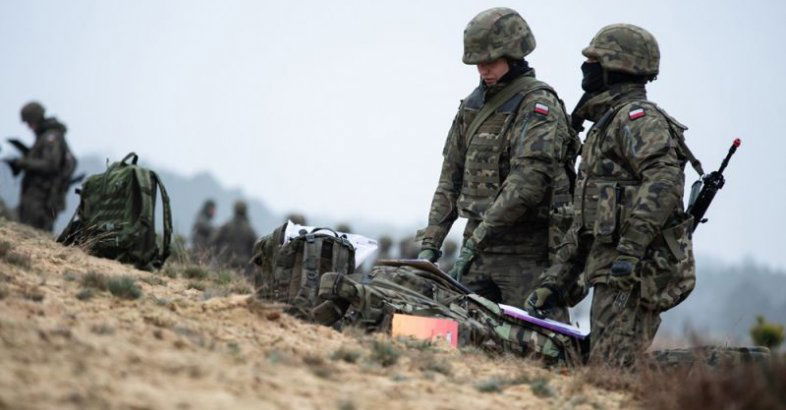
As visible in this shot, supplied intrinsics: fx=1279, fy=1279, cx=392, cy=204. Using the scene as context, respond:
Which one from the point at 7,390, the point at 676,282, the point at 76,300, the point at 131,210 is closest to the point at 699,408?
the point at 676,282

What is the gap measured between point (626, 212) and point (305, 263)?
8.41ft

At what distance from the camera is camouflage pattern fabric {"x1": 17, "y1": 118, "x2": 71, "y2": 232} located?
20.2m

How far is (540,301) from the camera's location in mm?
9250

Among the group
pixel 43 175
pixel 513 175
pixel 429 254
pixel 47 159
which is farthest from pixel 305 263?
pixel 43 175

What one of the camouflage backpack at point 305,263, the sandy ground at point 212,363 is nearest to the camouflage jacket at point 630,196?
the sandy ground at point 212,363

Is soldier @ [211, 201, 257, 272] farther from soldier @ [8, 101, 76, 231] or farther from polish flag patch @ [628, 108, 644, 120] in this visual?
polish flag patch @ [628, 108, 644, 120]

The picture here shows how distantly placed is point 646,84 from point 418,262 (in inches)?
84.5

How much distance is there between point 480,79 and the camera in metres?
10.5

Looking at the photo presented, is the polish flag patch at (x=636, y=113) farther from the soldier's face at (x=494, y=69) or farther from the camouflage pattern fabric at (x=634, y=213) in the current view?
the soldier's face at (x=494, y=69)

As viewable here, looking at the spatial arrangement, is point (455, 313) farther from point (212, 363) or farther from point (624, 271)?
point (212, 363)

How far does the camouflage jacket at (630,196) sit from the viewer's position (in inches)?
343

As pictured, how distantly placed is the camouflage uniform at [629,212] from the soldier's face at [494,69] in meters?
0.96

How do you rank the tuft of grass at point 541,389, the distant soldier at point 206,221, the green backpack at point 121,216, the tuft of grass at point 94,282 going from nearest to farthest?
the tuft of grass at point 541,389, the tuft of grass at point 94,282, the green backpack at point 121,216, the distant soldier at point 206,221

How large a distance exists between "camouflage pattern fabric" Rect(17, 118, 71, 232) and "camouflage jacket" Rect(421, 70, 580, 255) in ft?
36.5
